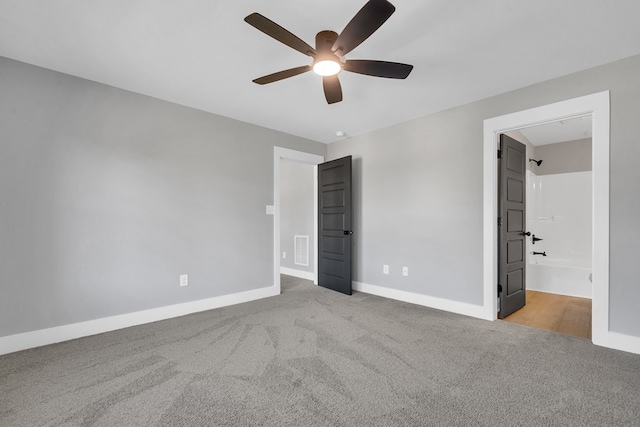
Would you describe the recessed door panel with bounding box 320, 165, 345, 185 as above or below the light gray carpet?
above

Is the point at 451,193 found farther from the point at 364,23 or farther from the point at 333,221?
the point at 364,23

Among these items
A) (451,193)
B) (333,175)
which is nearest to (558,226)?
(451,193)

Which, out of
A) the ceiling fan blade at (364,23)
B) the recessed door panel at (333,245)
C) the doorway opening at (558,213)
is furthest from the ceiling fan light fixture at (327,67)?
the doorway opening at (558,213)

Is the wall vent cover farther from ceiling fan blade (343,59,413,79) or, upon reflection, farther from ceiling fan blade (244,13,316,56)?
ceiling fan blade (244,13,316,56)

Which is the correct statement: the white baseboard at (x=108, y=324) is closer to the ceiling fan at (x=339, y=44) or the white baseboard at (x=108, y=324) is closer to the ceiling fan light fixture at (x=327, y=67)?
the ceiling fan at (x=339, y=44)

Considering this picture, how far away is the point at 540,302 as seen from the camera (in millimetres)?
3799

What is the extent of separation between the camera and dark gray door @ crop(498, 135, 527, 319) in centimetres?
315

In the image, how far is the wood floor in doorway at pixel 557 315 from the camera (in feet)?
9.40

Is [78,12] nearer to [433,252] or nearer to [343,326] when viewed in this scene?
[343,326]

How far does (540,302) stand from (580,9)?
11.4 ft

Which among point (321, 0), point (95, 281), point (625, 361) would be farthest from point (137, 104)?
point (625, 361)

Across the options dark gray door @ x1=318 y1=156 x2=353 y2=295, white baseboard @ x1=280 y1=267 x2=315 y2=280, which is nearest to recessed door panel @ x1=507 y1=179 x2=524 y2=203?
dark gray door @ x1=318 y1=156 x2=353 y2=295

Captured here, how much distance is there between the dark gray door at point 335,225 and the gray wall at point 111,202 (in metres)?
1.19

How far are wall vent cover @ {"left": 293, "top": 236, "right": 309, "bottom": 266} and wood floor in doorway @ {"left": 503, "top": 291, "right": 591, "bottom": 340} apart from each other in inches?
133
